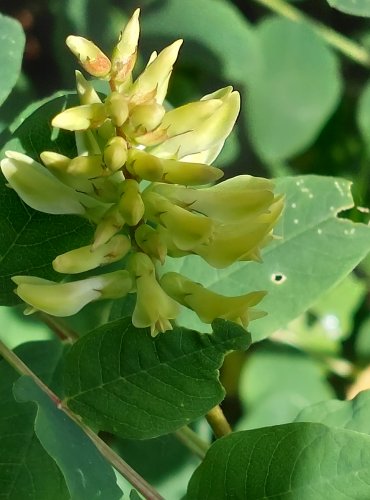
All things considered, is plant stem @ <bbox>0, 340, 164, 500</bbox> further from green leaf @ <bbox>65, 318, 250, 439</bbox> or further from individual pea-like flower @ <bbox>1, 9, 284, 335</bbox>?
individual pea-like flower @ <bbox>1, 9, 284, 335</bbox>

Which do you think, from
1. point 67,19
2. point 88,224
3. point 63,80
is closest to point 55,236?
point 88,224

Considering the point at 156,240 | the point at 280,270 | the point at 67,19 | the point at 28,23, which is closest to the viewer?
the point at 156,240

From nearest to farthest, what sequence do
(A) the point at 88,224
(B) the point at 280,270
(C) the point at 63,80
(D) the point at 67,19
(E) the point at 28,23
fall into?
(A) the point at 88,224
(B) the point at 280,270
(D) the point at 67,19
(C) the point at 63,80
(E) the point at 28,23

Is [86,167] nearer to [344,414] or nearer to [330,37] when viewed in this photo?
[344,414]

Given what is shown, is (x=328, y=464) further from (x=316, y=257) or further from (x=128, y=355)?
(x=316, y=257)

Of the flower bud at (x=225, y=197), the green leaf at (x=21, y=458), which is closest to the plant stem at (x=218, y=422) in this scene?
the green leaf at (x=21, y=458)
